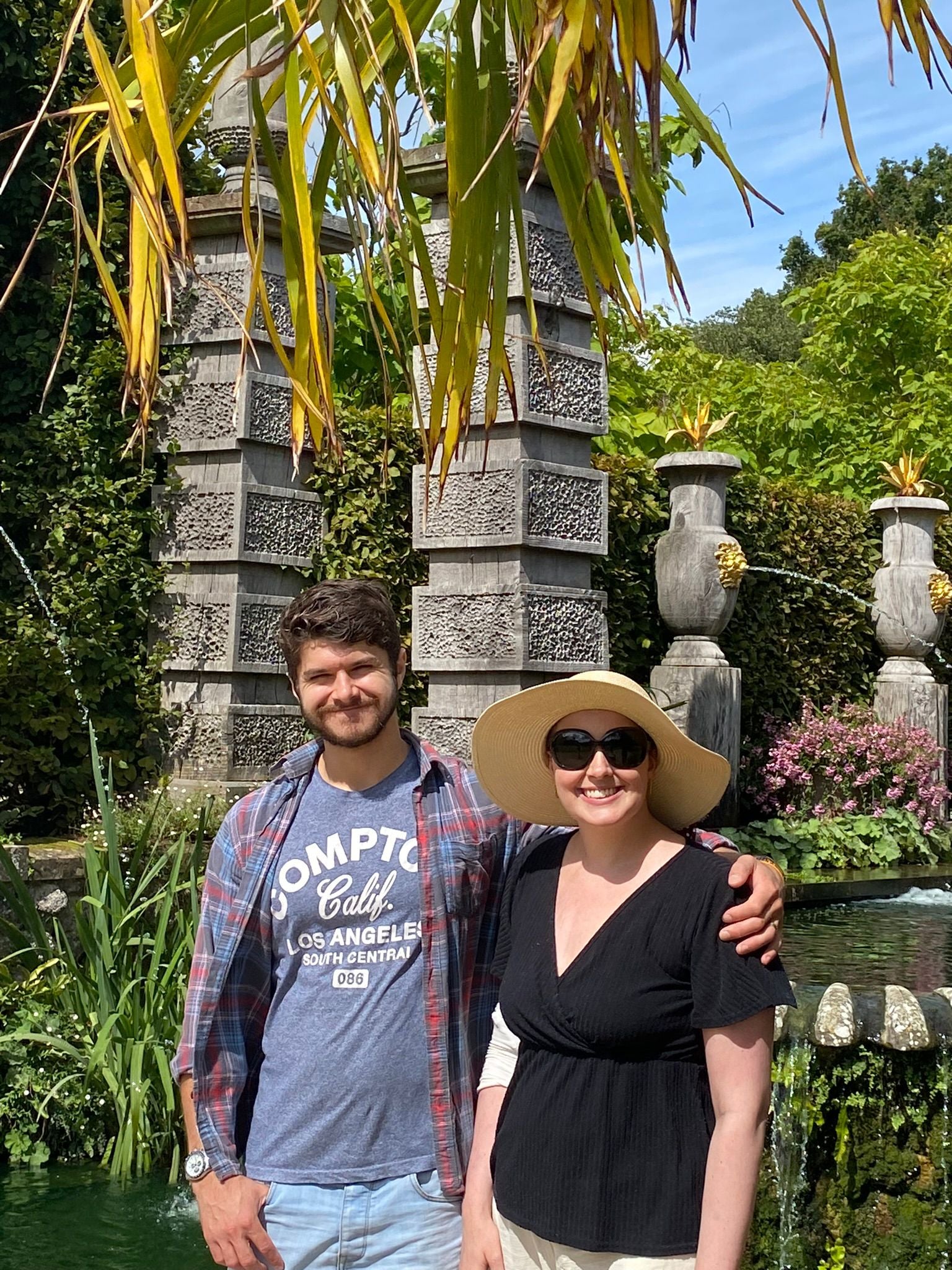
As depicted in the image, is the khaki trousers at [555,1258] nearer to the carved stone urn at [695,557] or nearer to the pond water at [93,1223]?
the pond water at [93,1223]

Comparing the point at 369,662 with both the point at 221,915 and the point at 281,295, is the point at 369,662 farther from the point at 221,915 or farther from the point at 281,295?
the point at 281,295

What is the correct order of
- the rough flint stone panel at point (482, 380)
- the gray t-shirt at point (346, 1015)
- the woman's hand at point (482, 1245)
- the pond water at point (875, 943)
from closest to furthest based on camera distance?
1. the woman's hand at point (482, 1245)
2. the gray t-shirt at point (346, 1015)
3. the pond water at point (875, 943)
4. the rough flint stone panel at point (482, 380)

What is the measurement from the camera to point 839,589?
10.7 m

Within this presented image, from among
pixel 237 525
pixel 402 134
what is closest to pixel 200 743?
pixel 237 525

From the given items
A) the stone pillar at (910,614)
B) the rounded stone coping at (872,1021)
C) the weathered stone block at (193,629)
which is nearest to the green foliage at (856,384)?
the stone pillar at (910,614)

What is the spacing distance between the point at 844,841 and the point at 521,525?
3.76m

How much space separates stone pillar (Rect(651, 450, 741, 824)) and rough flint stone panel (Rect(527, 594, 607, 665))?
1820 millimetres

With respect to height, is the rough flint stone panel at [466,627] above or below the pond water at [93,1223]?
above

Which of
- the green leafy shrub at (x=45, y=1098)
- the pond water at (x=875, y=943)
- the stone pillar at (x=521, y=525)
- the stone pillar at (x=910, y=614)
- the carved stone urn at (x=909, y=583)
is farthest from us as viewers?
the carved stone urn at (x=909, y=583)

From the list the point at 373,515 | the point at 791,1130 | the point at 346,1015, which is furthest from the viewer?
the point at 373,515

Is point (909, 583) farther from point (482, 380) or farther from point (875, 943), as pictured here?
point (482, 380)

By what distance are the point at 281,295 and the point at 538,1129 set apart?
5734 millimetres

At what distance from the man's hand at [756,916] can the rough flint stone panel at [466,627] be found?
186 inches

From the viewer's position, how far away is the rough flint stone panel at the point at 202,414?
718 centimetres
